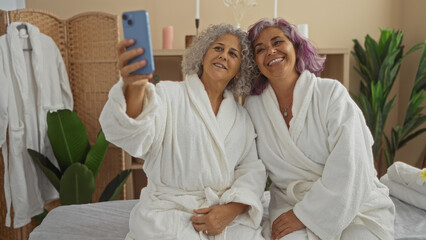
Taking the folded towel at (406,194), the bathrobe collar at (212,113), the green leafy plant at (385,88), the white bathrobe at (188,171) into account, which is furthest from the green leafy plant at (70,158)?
the green leafy plant at (385,88)

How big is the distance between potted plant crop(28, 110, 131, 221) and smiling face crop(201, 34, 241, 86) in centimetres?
112

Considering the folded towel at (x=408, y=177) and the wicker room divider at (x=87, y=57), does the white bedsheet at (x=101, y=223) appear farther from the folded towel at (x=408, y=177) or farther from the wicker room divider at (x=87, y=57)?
the wicker room divider at (x=87, y=57)

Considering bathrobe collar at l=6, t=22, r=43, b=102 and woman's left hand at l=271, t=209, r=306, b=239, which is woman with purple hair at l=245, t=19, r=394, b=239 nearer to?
woman's left hand at l=271, t=209, r=306, b=239

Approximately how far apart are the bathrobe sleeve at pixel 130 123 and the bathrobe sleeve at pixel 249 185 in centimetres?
36

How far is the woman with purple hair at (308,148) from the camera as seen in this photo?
4.53 ft

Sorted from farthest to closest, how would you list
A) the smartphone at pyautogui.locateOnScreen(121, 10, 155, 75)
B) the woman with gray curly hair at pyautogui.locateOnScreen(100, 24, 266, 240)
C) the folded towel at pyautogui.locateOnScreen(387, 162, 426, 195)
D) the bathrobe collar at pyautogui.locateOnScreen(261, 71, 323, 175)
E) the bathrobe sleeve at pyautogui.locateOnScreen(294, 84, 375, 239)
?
the folded towel at pyautogui.locateOnScreen(387, 162, 426, 195) < the bathrobe collar at pyautogui.locateOnScreen(261, 71, 323, 175) < the bathrobe sleeve at pyautogui.locateOnScreen(294, 84, 375, 239) < the woman with gray curly hair at pyautogui.locateOnScreen(100, 24, 266, 240) < the smartphone at pyautogui.locateOnScreen(121, 10, 155, 75)

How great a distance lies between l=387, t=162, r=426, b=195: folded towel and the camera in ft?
5.85

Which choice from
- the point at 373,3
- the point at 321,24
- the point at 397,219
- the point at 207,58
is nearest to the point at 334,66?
the point at 321,24

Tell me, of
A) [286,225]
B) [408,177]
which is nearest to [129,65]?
[286,225]

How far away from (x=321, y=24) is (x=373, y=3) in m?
0.50

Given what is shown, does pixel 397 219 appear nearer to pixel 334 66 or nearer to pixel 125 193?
pixel 334 66

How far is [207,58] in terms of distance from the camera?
5.07 ft

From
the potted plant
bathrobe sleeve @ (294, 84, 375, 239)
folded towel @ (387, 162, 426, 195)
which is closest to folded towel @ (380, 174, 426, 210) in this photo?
folded towel @ (387, 162, 426, 195)

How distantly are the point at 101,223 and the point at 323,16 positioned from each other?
8.08 feet
